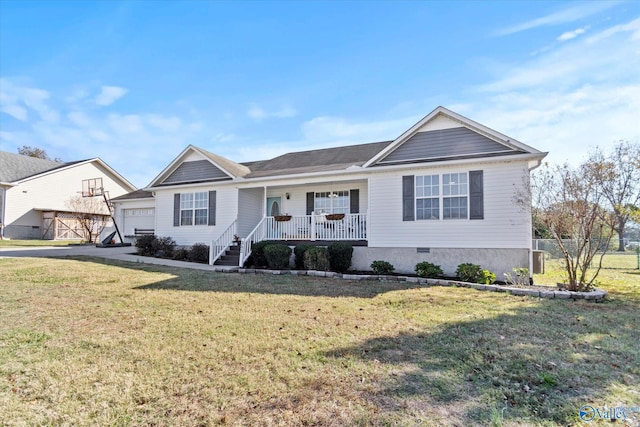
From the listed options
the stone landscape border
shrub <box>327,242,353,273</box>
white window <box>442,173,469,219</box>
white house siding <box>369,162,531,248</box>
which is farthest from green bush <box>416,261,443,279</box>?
shrub <box>327,242,353,273</box>

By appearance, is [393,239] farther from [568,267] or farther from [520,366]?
[520,366]

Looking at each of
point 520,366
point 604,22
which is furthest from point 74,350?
point 604,22

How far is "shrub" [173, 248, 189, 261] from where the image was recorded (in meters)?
14.4

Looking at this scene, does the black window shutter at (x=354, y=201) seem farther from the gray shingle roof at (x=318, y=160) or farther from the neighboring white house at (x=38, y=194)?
the neighboring white house at (x=38, y=194)

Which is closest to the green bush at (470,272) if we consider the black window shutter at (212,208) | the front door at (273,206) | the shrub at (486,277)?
the shrub at (486,277)

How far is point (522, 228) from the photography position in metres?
9.90

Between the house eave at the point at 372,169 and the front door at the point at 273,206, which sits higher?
the house eave at the point at 372,169

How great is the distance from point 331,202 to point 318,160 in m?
2.54

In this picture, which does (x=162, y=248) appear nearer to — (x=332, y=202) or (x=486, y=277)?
(x=332, y=202)

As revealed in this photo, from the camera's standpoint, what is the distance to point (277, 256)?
11.8 m

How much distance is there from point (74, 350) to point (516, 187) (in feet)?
36.4

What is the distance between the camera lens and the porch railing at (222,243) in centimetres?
1299

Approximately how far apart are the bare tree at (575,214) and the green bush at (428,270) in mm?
3129

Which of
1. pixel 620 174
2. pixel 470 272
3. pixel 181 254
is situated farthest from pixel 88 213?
pixel 620 174
